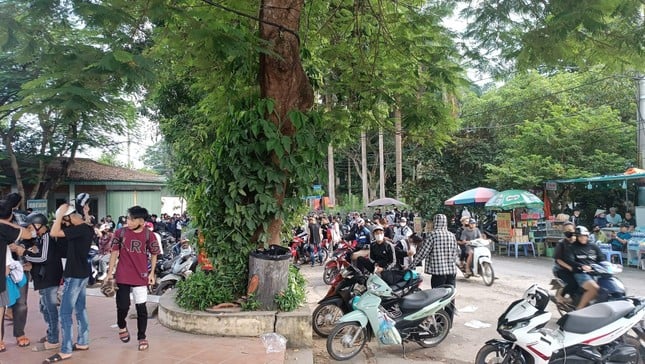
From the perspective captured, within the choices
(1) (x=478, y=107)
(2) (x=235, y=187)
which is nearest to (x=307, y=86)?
(2) (x=235, y=187)

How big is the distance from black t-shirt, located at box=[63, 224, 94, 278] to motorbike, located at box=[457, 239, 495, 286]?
26.5 ft

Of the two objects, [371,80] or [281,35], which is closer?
[281,35]

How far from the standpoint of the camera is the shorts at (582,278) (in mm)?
6301

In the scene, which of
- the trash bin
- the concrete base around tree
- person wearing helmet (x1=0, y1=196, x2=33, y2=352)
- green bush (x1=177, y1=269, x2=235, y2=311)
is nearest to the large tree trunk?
the trash bin

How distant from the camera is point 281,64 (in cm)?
604

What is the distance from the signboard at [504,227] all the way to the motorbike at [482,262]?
537cm

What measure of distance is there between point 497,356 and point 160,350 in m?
3.47

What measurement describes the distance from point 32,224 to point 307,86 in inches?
150

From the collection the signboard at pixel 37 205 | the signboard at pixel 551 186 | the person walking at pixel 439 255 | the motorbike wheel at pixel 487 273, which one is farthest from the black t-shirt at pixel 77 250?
the signboard at pixel 551 186

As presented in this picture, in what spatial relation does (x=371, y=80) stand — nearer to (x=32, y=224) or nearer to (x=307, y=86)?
(x=307, y=86)

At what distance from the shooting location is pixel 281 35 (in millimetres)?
6043

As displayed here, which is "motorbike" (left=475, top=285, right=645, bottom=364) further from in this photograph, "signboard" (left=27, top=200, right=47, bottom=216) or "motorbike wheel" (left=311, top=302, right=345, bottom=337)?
"signboard" (left=27, top=200, right=47, bottom=216)

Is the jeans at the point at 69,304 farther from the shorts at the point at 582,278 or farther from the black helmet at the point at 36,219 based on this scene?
the shorts at the point at 582,278

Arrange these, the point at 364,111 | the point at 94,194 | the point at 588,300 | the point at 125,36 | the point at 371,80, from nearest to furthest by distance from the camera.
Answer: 1. the point at 125,36
2. the point at 588,300
3. the point at 371,80
4. the point at 364,111
5. the point at 94,194
